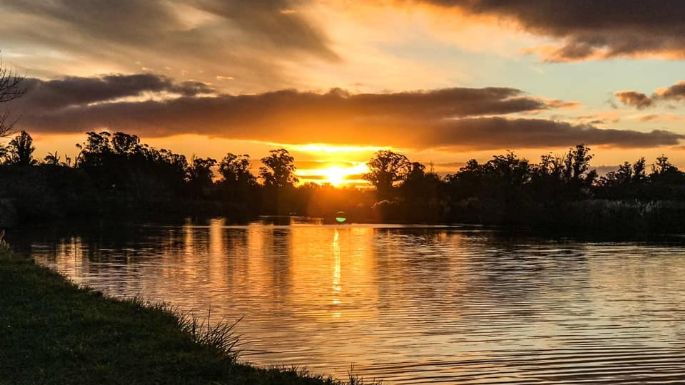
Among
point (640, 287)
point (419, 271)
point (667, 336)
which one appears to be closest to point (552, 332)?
point (667, 336)

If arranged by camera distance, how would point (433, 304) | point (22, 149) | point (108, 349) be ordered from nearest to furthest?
point (108, 349) → point (433, 304) → point (22, 149)

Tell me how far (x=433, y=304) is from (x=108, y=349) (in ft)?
48.0

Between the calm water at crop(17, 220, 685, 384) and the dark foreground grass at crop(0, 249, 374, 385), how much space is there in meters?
2.57

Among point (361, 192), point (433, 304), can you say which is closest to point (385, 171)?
point (361, 192)

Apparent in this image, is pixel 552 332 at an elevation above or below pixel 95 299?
below

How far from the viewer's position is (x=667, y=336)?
19.3 meters

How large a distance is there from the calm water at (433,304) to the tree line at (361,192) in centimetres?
4341

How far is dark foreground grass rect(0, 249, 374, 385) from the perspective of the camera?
36.3ft

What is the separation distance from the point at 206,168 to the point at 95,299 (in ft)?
595

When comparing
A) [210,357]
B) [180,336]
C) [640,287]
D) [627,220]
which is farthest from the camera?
[627,220]

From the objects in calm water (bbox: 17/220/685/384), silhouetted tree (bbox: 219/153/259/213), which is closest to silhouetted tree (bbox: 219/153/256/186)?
silhouetted tree (bbox: 219/153/259/213)

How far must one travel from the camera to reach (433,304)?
25.1 m

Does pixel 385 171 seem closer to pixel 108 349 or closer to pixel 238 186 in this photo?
pixel 238 186

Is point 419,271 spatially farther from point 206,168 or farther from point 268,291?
point 206,168
